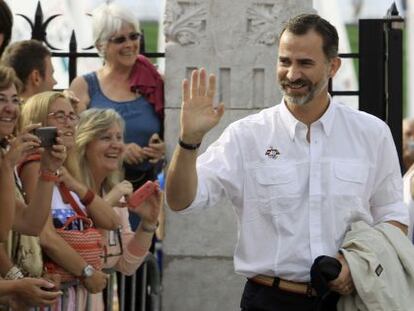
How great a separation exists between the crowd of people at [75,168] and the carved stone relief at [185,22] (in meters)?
0.21

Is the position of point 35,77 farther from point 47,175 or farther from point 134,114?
point 47,175

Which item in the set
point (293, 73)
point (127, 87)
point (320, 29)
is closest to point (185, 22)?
point (127, 87)

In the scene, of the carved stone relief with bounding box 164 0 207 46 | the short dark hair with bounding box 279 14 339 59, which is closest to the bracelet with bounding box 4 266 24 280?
the short dark hair with bounding box 279 14 339 59

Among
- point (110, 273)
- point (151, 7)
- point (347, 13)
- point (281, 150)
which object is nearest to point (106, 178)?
point (110, 273)

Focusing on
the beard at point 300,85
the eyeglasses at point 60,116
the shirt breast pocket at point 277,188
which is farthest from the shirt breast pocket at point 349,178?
the eyeglasses at point 60,116

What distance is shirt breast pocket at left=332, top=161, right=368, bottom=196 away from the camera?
5953mm

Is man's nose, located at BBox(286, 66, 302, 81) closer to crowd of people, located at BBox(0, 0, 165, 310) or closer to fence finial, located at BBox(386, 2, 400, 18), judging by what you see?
crowd of people, located at BBox(0, 0, 165, 310)

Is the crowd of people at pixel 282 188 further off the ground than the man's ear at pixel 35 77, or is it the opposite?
the man's ear at pixel 35 77

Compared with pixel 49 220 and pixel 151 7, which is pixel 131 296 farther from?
pixel 151 7

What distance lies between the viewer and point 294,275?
5895 millimetres

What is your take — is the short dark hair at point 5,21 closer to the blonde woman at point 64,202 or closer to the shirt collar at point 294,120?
the blonde woman at point 64,202

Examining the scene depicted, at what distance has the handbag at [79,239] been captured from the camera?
682 cm

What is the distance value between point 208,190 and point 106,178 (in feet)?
5.60

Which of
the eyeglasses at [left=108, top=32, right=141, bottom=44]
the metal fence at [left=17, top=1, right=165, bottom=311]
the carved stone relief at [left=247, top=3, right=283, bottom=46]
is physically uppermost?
the carved stone relief at [left=247, top=3, right=283, bottom=46]
